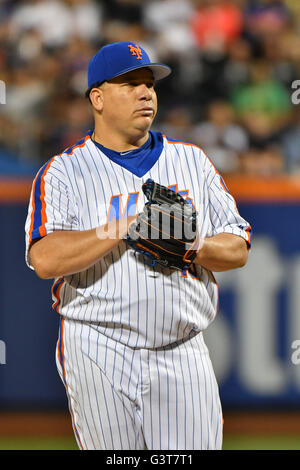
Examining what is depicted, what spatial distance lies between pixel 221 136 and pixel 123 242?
3071 millimetres

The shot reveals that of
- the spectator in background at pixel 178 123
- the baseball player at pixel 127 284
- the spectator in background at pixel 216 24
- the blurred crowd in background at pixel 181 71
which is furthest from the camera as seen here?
the spectator in background at pixel 216 24

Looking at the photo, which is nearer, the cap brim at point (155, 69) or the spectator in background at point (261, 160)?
the cap brim at point (155, 69)

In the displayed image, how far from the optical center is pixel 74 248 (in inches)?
76.9

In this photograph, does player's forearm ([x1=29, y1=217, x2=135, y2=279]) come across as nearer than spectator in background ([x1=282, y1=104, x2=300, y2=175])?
Yes

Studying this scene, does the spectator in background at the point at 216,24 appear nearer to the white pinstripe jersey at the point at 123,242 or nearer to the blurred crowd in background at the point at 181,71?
the blurred crowd in background at the point at 181,71

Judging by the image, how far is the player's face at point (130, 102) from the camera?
213cm

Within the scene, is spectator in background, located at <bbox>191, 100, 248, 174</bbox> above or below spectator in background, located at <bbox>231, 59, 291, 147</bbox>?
below

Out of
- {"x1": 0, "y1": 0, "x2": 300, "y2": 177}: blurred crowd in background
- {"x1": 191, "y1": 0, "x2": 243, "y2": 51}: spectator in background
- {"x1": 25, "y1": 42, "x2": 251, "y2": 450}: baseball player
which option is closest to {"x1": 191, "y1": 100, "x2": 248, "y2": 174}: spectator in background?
{"x1": 0, "y1": 0, "x2": 300, "y2": 177}: blurred crowd in background

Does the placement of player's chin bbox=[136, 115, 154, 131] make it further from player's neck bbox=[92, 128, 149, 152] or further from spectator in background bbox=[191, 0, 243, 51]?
spectator in background bbox=[191, 0, 243, 51]

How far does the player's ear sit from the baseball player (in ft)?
0.12

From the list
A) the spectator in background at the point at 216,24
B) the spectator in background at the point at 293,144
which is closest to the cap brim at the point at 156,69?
the spectator in background at the point at 293,144

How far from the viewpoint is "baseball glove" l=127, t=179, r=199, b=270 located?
6.25 feet

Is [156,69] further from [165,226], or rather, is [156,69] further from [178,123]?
[178,123]

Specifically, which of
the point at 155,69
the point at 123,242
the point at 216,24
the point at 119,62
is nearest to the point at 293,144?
the point at 216,24
